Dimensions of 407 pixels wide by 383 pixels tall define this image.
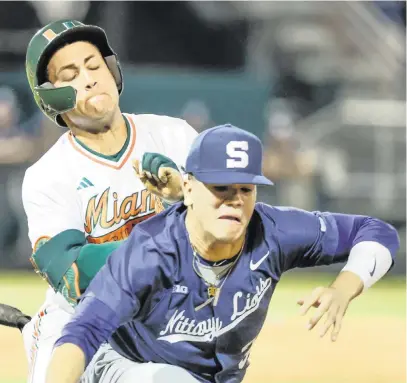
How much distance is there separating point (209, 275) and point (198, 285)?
6cm

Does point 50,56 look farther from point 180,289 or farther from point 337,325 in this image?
point 337,325

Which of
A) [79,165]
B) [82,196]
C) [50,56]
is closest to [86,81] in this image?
[50,56]

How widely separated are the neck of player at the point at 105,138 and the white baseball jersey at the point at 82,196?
0.03m

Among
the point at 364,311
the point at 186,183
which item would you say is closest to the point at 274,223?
the point at 186,183

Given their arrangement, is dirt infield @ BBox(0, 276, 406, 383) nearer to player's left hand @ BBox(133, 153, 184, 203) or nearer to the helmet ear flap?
the helmet ear flap

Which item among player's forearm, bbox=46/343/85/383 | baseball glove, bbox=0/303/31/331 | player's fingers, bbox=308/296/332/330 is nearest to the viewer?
player's forearm, bbox=46/343/85/383

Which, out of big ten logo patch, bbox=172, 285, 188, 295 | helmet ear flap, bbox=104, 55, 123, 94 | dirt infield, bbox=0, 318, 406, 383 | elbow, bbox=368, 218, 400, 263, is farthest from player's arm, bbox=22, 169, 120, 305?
dirt infield, bbox=0, 318, 406, 383

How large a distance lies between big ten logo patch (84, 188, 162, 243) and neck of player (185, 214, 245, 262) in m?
0.82

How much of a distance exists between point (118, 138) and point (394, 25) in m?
12.5

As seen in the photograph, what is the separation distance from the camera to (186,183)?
4.19m

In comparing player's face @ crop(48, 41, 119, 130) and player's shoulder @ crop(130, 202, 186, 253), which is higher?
player's face @ crop(48, 41, 119, 130)

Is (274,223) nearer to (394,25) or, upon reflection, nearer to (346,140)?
(346,140)

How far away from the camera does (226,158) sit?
13.2 ft

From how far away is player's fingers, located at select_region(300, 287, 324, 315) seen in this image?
383 cm
